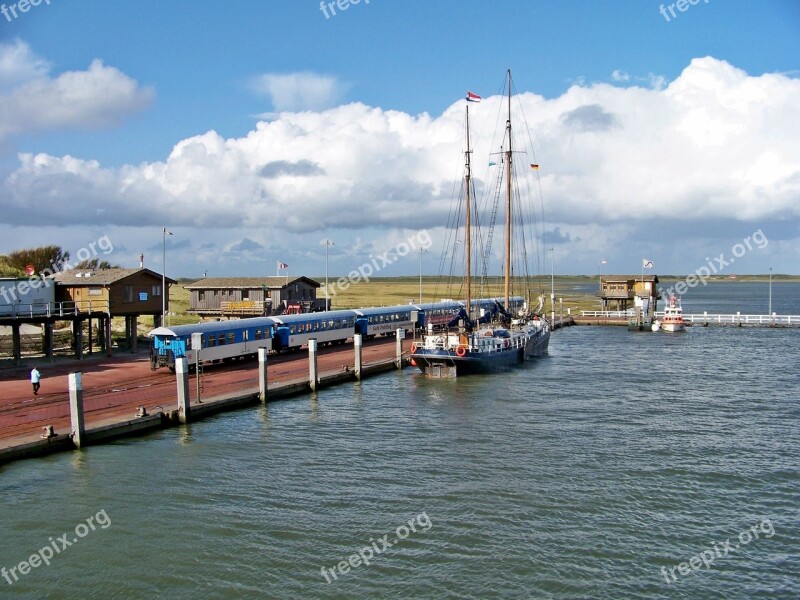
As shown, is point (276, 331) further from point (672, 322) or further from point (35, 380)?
point (672, 322)

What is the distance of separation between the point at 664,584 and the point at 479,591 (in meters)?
4.81

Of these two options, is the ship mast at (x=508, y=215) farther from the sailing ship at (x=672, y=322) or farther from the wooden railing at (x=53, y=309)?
the wooden railing at (x=53, y=309)

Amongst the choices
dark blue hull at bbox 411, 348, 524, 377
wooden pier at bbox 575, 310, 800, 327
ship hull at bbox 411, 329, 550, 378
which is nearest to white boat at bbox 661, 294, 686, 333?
wooden pier at bbox 575, 310, 800, 327

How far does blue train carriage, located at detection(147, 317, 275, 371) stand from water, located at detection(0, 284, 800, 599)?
10221mm

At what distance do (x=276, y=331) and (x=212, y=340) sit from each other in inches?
367

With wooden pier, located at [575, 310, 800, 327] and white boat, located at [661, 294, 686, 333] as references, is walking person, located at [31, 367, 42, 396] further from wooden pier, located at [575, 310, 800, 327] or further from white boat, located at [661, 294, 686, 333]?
wooden pier, located at [575, 310, 800, 327]

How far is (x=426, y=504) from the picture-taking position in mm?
23562

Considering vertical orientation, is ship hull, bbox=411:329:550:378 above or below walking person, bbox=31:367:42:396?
below

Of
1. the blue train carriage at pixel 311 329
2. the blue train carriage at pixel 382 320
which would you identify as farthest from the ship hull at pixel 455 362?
the blue train carriage at pixel 382 320

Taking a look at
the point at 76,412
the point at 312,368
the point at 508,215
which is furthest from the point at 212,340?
the point at 508,215

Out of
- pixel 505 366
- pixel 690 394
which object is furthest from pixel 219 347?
pixel 690 394

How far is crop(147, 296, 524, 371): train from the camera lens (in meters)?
46.3

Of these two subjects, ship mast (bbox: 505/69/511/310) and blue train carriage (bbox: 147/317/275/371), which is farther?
ship mast (bbox: 505/69/511/310)

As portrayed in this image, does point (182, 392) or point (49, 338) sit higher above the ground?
point (49, 338)
